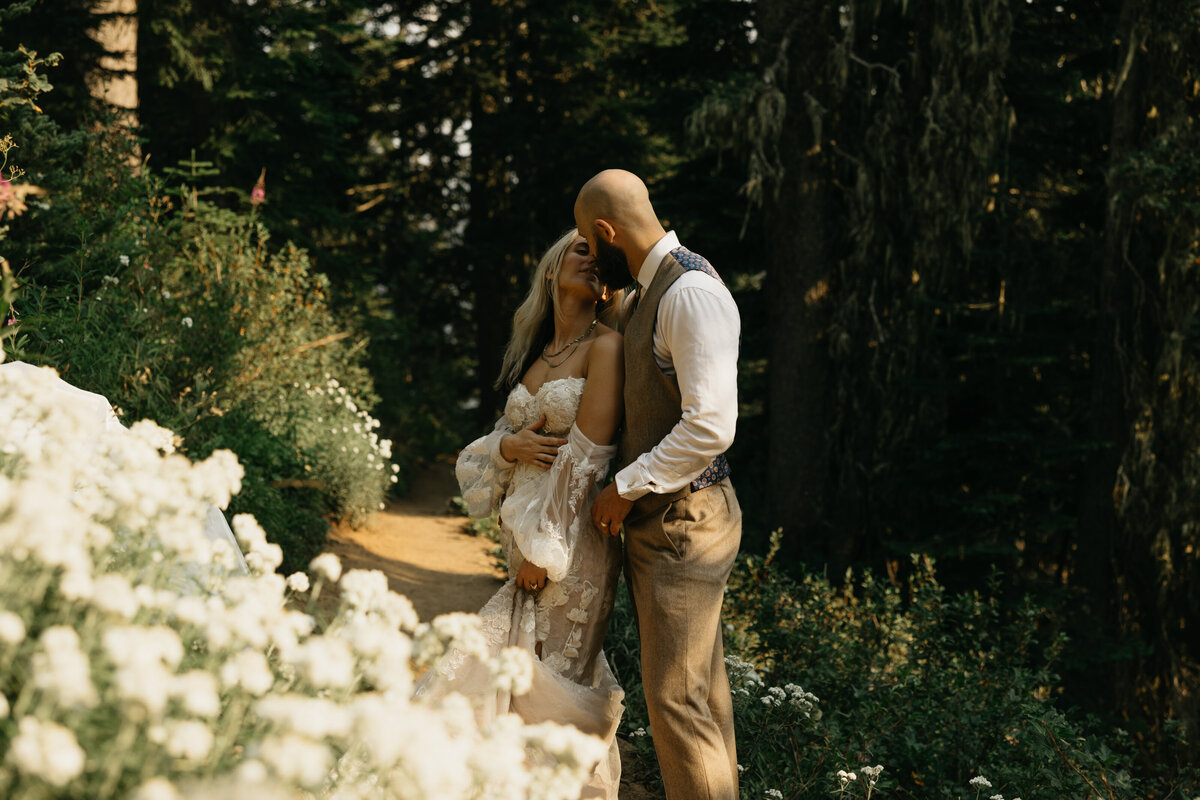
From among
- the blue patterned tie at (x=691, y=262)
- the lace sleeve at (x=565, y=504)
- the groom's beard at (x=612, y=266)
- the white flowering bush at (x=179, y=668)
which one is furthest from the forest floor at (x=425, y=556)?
the white flowering bush at (x=179, y=668)

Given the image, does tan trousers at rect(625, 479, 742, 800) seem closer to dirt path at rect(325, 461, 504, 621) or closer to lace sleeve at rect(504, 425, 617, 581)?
lace sleeve at rect(504, 425, 617, 581)

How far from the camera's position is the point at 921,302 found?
7.76 metres

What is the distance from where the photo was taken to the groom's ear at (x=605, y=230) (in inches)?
108

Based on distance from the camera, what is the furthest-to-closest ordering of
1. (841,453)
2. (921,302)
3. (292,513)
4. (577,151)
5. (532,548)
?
(577,151), (841,453), (921,302), (292,513), (532,548)

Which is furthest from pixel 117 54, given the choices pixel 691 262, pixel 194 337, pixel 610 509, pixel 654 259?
pixel 610 509

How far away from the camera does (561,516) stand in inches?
110

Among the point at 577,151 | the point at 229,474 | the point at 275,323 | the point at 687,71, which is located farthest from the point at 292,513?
the point at 577,151

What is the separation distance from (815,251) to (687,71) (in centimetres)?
359

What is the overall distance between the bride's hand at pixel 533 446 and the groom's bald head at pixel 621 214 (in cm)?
62

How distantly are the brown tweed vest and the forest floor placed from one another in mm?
3398

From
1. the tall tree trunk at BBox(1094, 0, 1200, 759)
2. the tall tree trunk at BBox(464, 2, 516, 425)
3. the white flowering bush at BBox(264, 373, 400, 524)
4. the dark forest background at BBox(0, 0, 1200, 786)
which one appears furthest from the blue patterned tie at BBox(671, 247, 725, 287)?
the tall tree trunk at BBox(464, 2, 516, 425)

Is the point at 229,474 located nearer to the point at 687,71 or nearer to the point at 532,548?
the point at 532,548

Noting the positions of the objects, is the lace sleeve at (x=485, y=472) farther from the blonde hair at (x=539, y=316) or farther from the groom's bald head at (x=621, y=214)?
the groom's bald head at (x=621, y=214)

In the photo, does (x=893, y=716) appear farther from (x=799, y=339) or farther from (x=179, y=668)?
(x=799, y=339)
